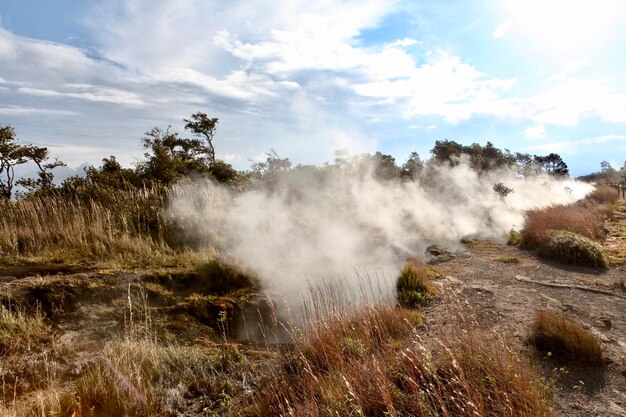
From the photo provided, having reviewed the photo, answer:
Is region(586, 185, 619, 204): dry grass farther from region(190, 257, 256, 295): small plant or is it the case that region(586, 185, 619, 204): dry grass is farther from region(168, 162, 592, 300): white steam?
region(190, 257, 256, 295): small plant

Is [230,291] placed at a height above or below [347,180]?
below

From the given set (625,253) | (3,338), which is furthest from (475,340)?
(625,253)

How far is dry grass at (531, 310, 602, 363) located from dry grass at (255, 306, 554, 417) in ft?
2.24

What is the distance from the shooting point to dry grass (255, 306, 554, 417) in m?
3.07

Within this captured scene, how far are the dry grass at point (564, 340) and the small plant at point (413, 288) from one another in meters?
2.05

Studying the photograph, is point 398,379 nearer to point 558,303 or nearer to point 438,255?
point 558,303

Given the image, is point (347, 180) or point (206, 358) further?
point (347, 180)

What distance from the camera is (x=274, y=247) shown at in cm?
981

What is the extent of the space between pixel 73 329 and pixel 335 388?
4008 mm

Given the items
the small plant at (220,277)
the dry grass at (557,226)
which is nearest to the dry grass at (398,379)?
the small plant at (220,277)

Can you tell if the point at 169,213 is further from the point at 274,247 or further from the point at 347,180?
→ the point at 347,180

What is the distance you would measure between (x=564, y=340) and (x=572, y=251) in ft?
20.2

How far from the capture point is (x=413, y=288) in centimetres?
712

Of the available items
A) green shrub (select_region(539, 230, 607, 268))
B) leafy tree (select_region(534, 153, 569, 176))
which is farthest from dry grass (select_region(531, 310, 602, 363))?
leafy tree (select_region(534, 153, 569, 176))
